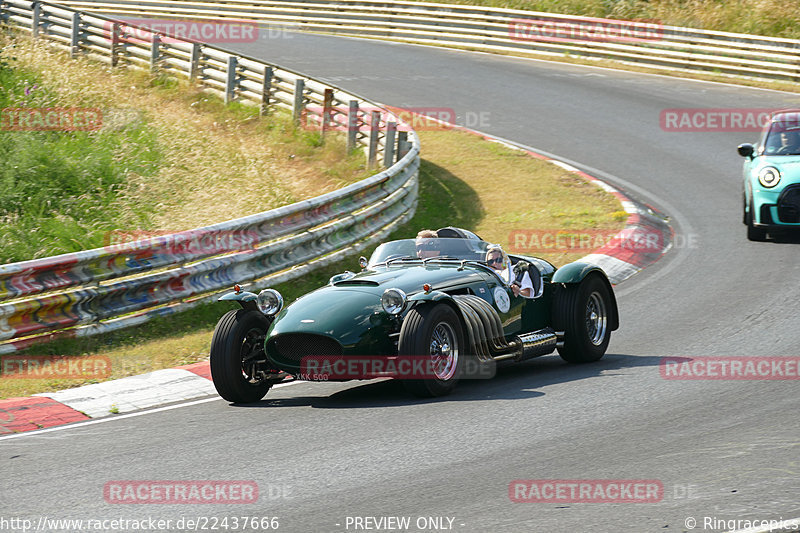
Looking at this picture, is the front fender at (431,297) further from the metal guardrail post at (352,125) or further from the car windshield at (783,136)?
the metal guardrail post at (352,125)

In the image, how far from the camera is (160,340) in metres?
11.1

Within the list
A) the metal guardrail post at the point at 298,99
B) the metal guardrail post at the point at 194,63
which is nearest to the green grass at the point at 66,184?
the metal guardrail post at the point at 298,99

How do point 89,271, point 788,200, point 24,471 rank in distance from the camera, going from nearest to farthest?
1. point 24,471
2. point 89,271
3. point 788,200

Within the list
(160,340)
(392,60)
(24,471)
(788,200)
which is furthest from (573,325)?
(392,60)

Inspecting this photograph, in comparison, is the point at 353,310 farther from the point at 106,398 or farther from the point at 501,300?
the point at 106,398

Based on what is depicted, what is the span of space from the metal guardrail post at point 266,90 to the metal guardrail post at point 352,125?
3308 millimetres

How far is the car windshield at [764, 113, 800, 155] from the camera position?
15674mm

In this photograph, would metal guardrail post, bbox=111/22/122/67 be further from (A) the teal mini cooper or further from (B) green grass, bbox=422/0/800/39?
(A) the teal mini cooper

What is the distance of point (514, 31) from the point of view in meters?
31.9

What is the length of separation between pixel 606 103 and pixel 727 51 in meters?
4.65

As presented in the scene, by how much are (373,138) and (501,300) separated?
9.43m

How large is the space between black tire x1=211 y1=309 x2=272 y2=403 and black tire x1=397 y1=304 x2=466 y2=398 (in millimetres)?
1367

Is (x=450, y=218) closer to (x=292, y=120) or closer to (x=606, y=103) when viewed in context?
(x=292, y=120)

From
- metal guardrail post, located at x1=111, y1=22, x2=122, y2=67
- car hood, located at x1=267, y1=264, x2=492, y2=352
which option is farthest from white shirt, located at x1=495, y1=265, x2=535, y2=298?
metal guardrail post, located at x1=111, y1=22, x2=122, y2=67
